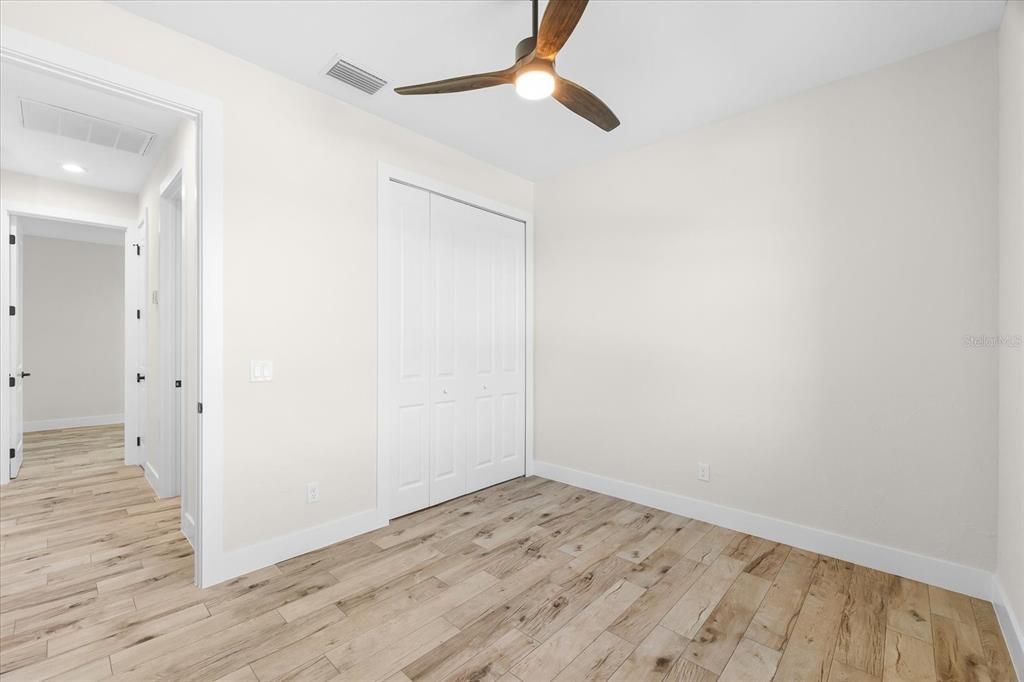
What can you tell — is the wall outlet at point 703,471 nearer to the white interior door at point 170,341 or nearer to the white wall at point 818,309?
the white wall at point 818,309

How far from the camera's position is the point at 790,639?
1.88m

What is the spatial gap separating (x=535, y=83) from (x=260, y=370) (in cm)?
202

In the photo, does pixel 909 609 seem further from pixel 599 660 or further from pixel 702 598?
pixel 599 660

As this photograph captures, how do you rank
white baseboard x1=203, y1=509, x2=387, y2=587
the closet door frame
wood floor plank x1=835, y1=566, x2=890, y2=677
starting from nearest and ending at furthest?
1. wood floor plank x1=835, y1=566, x2=890, y2=677
2. white baseboard x1=203, y1=509, x2=387, y2=587
3. the closet door frame

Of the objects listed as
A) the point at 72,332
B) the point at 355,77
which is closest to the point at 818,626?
the point at 355,77

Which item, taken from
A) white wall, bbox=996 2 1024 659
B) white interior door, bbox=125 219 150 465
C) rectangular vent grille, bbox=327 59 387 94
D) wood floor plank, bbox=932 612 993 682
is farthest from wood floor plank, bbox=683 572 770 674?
white interior door, bbox=125 219 150 465

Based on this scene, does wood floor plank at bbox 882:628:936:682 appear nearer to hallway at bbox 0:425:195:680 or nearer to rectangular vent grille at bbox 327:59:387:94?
hallway at bbox 0:425:195:680

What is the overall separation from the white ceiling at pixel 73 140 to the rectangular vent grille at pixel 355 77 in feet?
3.12

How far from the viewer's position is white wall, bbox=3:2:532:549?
2.34m

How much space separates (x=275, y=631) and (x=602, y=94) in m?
3.25

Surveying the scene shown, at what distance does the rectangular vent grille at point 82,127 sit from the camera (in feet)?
9.41

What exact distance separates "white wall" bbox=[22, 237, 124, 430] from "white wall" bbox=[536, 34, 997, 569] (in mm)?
7199

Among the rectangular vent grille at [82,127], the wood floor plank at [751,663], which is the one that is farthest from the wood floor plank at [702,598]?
the rectangular vent grille at [82,127]

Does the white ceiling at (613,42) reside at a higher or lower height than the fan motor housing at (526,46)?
higher
